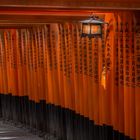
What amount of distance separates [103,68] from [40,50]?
170 inches

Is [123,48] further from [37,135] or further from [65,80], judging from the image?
[37,135]

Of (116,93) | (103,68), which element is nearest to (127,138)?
(116,93)

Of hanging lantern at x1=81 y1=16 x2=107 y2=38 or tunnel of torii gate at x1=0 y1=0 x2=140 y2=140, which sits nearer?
hanging lantern at x1=81 y1=16 x2=107 y2=38

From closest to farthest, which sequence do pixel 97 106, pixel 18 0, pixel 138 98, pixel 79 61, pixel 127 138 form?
pixel 18 0
pixel 138 98
pixel 127 138
pixel 97 106
pixel 79 61

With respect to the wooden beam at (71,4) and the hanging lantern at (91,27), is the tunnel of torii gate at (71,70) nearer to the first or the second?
the wooden beam at (71,4)

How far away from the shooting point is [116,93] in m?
8.60

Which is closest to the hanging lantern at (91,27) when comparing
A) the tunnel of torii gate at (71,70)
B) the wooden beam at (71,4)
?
the tunnel of torii gate at (71,70)

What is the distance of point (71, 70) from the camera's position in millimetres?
10898

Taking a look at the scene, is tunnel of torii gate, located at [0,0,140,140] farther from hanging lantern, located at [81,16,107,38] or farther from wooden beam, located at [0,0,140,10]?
hanging lantern, located at [81,16,107,38]

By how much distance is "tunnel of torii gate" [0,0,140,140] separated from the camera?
780cm

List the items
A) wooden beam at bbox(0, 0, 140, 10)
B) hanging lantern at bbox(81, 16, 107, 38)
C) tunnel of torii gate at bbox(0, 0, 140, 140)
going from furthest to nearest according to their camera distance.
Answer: tunnel of torii gate at bbox(0, 0, 140, 140) → hanging lantern at bbox(81, 16, 107, 38) → wooden beam at bbox(0, 0, 140, 10)

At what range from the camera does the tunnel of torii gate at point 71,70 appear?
25.6 ft

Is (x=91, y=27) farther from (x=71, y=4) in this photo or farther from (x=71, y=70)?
(x=71, y=70)

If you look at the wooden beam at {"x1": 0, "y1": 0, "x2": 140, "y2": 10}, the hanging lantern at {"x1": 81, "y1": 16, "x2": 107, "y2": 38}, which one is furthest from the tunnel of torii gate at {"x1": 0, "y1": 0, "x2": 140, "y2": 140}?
the hanging lantern at {"x1": 81, "y1": 16, "x2": 107, "y2": 38}
